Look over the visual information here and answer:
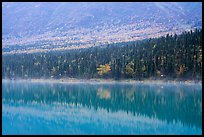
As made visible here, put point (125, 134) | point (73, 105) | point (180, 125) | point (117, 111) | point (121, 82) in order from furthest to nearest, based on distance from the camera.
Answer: point (121, 82)
point (73, 105)
point (117, 111)
point (180, 125)
point (125, 134)

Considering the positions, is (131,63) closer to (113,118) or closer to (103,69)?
(103,69)

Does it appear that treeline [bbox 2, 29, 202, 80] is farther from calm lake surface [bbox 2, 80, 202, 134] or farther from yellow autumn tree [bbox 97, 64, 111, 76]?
calm lake surface [bbox 2, 80, 202, 134]

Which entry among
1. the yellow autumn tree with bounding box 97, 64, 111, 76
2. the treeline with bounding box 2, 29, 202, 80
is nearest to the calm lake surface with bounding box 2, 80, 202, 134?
the treeline with bounding box 2, 29, 202, 80

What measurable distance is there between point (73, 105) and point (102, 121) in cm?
1469

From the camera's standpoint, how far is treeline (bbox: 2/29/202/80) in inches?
3078

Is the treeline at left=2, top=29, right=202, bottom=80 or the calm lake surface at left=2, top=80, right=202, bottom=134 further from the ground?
the calm lake surface at left=2, top=80, right=202, bottom=134

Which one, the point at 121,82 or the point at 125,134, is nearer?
the point at 125,134

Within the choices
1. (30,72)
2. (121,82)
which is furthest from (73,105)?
(30,72)

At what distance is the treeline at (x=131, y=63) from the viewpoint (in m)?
78.2

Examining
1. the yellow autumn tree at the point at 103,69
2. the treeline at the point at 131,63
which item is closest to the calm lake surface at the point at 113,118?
the treeline at the point at 131,63

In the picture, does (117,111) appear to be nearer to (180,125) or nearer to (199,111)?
(199,111)

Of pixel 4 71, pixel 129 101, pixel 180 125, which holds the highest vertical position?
pixel 180 125

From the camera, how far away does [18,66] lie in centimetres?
11912

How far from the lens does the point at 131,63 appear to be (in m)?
87.6
